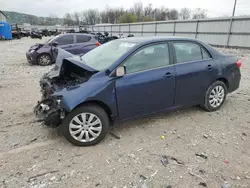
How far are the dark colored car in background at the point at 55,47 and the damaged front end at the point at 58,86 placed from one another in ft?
21.6

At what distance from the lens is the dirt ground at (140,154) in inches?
103

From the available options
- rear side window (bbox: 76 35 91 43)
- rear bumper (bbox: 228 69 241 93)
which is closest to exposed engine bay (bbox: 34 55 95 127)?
rear bumper (bbox: 228 69 241 93)

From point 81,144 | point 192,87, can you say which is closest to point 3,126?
point 81,144

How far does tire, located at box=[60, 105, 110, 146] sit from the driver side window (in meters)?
0.81

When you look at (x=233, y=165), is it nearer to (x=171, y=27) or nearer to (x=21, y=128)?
(x=21, y=128)

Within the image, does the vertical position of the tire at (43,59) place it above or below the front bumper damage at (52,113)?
below

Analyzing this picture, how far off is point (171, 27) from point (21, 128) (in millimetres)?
22801

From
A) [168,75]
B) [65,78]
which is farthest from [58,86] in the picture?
[168,75]

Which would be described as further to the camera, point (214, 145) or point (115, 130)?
point (115, 130)

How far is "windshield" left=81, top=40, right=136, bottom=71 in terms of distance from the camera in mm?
3537

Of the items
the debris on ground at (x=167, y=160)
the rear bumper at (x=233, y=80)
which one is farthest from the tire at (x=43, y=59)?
the debris on ground at (x=167, y=160)

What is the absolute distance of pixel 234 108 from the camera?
471 cm

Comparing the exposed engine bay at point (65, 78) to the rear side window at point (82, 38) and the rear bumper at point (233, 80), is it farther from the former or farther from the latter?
the rear side window at point (82, 38)

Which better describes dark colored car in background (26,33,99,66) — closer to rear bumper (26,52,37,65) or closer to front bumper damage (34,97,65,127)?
rear bumper (26,52,37,65)
